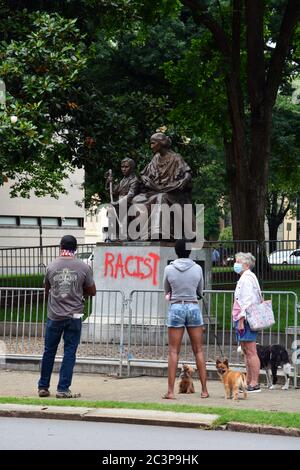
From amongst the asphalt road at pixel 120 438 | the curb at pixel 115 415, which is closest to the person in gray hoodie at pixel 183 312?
the curb at pixel 115 415

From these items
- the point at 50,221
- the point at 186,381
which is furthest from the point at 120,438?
the point at 50,221

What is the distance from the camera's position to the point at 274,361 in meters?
12.2

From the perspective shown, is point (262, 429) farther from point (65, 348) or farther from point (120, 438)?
point (65, 348)

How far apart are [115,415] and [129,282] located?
22.5 feet

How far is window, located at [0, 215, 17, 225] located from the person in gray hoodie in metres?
42.0

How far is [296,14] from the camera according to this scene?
24922 millimetres

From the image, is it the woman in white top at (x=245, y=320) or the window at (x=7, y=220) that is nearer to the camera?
the woman in white top at (x=245, y=320)

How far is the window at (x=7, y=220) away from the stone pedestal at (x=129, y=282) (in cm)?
3618

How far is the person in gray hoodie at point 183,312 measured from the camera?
11359mm

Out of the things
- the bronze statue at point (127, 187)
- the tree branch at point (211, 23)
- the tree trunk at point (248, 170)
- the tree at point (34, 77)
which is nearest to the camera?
the bronze statue at point (127, 187)

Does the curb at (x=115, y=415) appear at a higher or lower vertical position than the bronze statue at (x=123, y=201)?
lower

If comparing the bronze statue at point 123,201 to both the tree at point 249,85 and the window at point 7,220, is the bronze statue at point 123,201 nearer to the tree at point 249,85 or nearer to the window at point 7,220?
the tree at point 249,85

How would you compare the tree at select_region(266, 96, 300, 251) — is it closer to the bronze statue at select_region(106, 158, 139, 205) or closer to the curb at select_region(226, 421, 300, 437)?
the bronze statue at select_region(106, 158, 139, 205)
